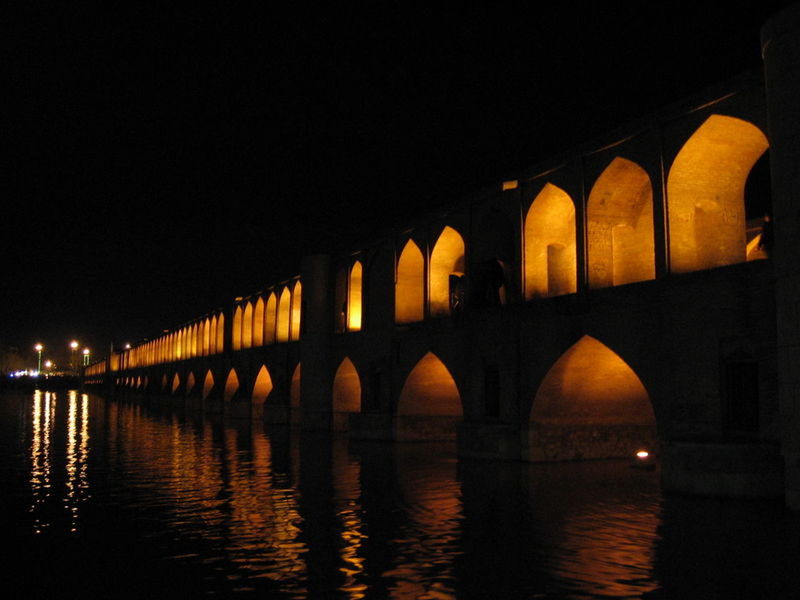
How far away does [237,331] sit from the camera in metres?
39.6

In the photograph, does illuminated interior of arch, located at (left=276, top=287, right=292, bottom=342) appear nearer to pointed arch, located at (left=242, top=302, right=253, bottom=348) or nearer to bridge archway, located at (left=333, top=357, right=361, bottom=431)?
pointed arch, located at (left=242, top=302, right=253, bottom=348)

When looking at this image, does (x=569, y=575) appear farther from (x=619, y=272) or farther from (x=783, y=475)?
(x=619, y=272)

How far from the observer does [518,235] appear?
53.4 feet

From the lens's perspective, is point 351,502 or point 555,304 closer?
point 351,502

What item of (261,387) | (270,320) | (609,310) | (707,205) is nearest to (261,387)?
(261,387)

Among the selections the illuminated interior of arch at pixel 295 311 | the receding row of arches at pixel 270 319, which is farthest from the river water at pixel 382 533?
the illuminated interior of arch at pixel 295 311

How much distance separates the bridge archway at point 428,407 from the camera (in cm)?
2016

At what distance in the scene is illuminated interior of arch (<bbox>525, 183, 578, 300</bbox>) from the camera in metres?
16.0

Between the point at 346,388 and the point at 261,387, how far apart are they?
936 cm

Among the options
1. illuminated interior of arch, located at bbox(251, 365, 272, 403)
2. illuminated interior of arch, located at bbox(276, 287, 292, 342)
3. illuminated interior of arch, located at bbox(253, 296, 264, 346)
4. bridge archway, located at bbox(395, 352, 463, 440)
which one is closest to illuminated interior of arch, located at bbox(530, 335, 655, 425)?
bridge archway, located at bbox(395, 352, 463, 440)

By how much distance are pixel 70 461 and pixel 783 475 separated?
1301cm

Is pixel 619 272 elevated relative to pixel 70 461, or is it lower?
elevated

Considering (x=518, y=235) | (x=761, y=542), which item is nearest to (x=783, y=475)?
(x=761, y=542)

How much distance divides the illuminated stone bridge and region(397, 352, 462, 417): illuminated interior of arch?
5 cm
